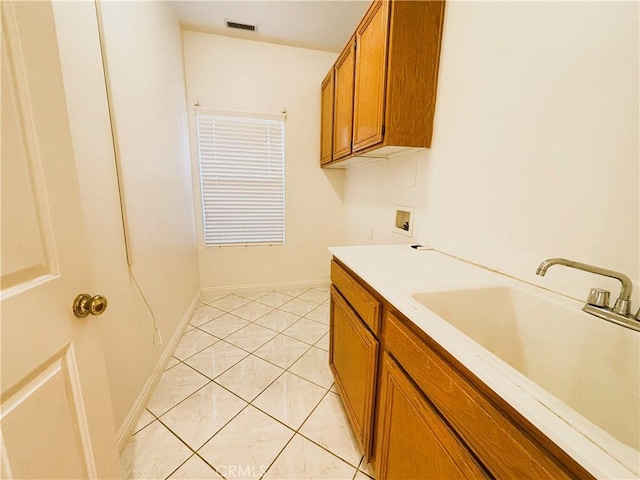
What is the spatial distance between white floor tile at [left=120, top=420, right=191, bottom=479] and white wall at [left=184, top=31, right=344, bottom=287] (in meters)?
1.76

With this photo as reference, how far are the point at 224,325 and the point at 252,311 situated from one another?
34cm

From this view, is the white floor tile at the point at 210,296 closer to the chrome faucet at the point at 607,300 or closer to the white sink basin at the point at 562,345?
the white sink basin at the point at 562,345

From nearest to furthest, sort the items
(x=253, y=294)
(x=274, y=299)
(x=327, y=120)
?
(x=327, y=120) < (x=274, y=299) < (x=253, y=294)

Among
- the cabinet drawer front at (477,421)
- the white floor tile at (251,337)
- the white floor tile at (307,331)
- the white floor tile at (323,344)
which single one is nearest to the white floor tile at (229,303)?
the white floor tile at (251,337)

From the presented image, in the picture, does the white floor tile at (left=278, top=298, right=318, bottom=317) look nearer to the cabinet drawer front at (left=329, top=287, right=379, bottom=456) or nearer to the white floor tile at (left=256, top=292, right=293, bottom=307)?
the white floor tile at (left=256, top=292, right=293, bottom=307)

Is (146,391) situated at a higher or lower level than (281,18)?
lower

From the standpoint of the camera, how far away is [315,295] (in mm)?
2996

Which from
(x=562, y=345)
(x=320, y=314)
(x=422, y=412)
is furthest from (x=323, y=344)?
(x=562, y=345)

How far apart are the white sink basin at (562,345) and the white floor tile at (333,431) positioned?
0.84 metres

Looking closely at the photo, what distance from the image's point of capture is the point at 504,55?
103cm

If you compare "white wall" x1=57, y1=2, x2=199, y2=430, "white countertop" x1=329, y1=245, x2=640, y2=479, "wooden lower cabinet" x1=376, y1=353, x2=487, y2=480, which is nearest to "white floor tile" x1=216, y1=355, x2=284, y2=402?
"white wall" x1=57, y1=2, x2=199, y2=430

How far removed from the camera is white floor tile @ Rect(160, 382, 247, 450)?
1.26 m

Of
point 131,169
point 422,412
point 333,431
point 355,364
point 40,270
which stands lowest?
point 333,431

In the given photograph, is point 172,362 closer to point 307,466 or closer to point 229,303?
point 229,303
